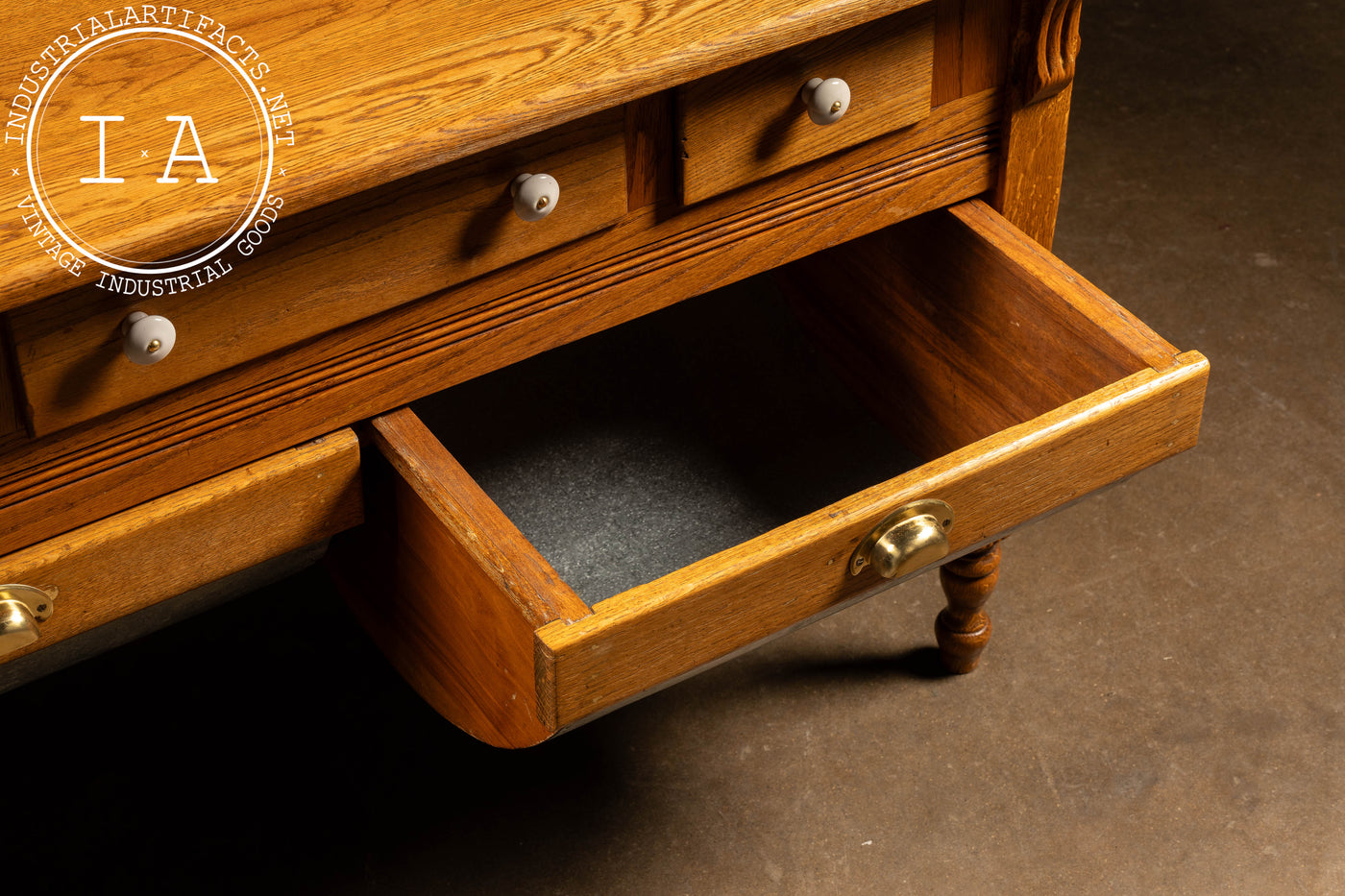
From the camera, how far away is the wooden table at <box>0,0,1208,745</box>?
87 cm

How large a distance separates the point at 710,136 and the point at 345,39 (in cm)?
22

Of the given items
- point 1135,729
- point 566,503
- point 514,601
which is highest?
point 514,601

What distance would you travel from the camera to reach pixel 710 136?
39.8 inches

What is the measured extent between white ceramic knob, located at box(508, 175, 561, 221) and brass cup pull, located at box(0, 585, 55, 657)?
34 centimetres

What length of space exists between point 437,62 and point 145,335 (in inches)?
8.7

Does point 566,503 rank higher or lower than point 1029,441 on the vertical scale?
lower

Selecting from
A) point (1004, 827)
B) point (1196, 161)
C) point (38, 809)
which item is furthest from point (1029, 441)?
point (1196, 161)

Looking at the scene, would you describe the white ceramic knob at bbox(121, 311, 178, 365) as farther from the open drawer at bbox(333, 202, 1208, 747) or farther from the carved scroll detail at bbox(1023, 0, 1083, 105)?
the carved scroll detail at bbox(1023, 0, 1083, 105)

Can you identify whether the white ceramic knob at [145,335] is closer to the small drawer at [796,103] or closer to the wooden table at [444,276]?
the wooden table at [444,276]

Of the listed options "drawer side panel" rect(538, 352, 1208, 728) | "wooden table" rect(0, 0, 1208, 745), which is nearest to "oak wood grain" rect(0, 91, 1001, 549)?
"wooden table" rect(0, 0, 1208, 745)

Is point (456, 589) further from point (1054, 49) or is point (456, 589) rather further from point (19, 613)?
point (1054, 49)

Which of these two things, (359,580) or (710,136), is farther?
(359,580)

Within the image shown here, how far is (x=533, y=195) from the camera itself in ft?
3.10

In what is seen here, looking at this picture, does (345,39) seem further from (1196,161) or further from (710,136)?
(1196,161)
